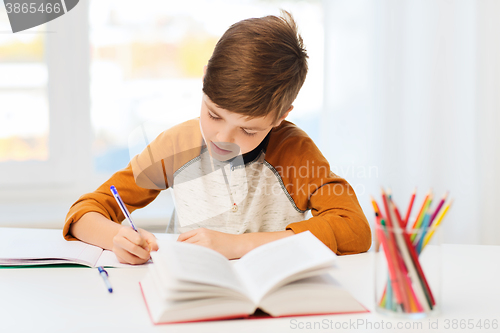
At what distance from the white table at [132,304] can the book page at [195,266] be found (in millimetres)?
49

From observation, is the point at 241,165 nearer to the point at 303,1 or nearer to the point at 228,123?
the point at 228,123

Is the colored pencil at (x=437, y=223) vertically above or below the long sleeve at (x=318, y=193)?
above

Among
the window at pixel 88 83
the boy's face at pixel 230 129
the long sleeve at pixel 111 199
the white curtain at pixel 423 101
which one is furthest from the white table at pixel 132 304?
the window at pixel 88 83

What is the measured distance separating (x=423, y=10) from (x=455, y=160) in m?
0.56

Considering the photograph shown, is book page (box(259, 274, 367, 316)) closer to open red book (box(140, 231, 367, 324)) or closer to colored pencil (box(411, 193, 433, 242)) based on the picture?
open red book (box(140, 231, 367, 324))

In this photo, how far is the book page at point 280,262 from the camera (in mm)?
507

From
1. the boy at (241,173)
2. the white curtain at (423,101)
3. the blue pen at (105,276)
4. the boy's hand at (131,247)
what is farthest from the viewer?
the white curtain at (423,101)

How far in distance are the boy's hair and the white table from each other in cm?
33

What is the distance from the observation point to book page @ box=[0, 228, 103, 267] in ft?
2.34

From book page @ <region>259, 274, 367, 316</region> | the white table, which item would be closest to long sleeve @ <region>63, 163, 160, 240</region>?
the white table

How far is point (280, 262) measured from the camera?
1.81 feet

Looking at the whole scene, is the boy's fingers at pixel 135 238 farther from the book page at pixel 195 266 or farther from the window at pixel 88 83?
the window at pixel 88 83

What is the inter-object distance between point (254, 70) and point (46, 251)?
490 millimetres

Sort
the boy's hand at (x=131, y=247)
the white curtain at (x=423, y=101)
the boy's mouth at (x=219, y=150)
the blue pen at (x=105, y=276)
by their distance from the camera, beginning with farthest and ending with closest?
the white curtain at (x=423, y=101) < the boy's mouth at (x=219, y=150) < the boy's hand at (x=131, y=247) < the blue pen at (x=105, y=276)
